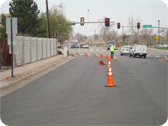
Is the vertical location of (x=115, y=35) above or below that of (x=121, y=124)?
above

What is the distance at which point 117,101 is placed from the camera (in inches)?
328

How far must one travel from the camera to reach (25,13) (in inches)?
1875

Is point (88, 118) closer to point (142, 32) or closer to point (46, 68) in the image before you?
point (46, 68)

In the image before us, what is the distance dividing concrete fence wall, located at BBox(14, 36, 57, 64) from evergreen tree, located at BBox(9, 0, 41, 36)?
51.4ft

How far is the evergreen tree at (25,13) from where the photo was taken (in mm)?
46541

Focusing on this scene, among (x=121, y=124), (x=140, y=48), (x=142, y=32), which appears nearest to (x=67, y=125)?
(x=121, y=124)

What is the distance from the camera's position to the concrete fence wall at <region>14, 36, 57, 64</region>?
20938 mm

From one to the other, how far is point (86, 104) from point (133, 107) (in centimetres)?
146

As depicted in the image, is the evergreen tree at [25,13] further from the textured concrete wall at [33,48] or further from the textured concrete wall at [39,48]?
the textured concrete wall at [33,48]

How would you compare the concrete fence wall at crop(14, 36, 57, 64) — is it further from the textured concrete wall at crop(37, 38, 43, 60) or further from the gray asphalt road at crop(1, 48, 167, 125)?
the gray asphalt road at crop(1, 48, 167, 125)

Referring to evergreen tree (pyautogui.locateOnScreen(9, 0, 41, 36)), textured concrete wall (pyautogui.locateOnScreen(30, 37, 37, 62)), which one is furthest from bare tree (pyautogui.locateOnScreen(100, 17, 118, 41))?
textured concrete wall (pyautogui.locateOnScreen(30, 37, 37, 62))

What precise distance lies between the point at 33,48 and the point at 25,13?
2498cm

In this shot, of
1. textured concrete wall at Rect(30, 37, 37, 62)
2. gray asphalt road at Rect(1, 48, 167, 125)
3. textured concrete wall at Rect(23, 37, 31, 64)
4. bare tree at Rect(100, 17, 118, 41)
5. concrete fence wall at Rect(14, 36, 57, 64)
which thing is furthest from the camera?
bare tree at Rect(100, 17, 118, 41)

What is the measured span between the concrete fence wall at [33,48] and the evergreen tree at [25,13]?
51.4ft
